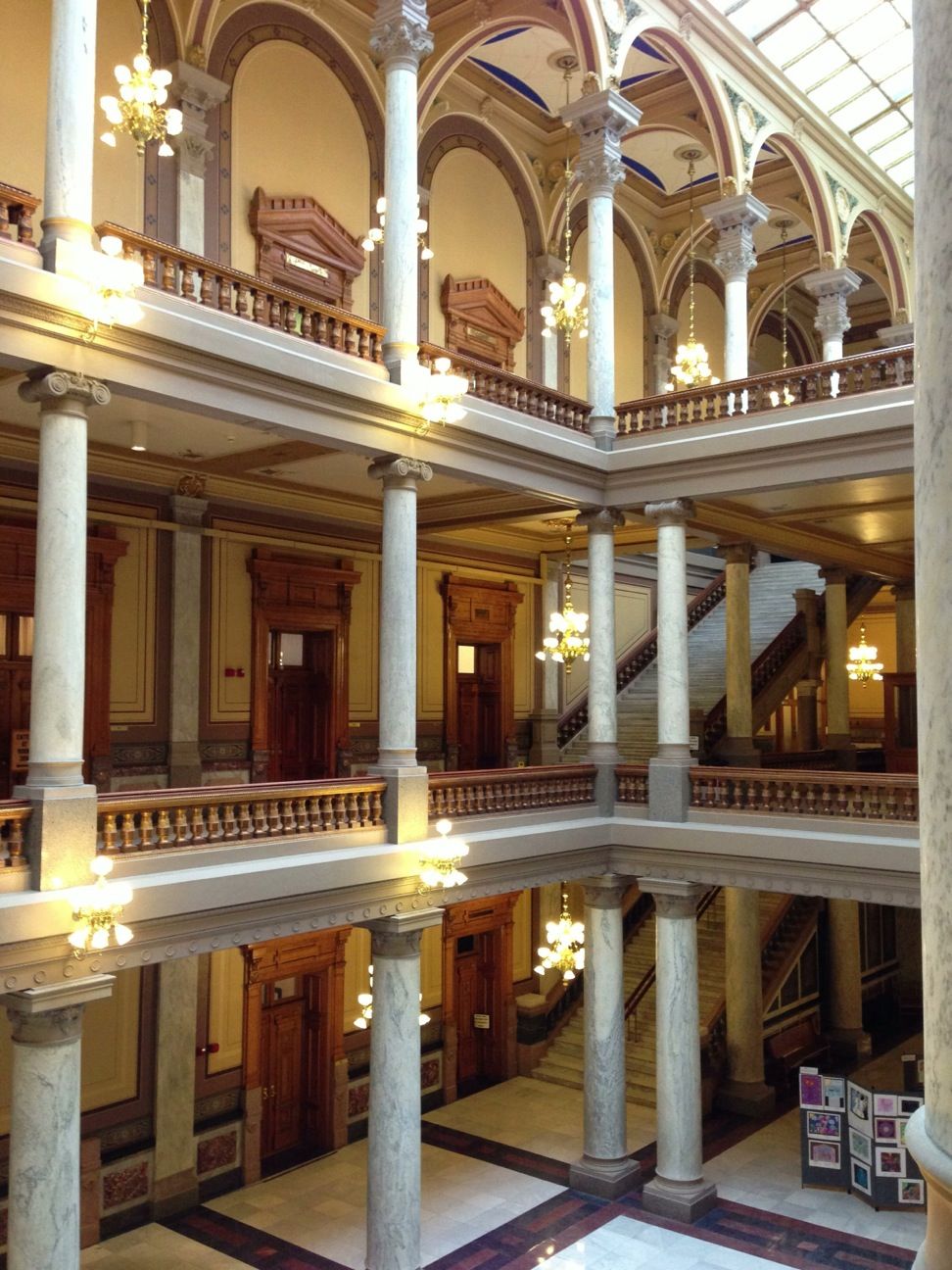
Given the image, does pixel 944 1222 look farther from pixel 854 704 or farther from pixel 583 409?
pixel 854 704

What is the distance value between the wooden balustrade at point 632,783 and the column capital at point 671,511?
2748 mm

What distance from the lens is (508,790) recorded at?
1151 centimetres

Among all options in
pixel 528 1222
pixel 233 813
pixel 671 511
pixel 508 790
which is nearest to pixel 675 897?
pixel 508 790

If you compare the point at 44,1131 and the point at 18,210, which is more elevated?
the point at 18,210

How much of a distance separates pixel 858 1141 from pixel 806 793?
13.0ft

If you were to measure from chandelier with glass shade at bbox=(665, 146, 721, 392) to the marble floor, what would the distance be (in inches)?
370

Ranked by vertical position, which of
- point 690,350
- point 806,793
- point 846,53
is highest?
point 846,53

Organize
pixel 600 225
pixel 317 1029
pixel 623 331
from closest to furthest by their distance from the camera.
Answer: pixel 600 225 < pixel 317 1029 < pixel 623 331

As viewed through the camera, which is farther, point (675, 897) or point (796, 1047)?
point (796, 1047)

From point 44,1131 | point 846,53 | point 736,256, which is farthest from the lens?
point 846,53

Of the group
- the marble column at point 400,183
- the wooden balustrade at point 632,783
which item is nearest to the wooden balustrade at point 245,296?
the marble column at point 400,183

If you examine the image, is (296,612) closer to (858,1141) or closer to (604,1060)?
(604,1060)

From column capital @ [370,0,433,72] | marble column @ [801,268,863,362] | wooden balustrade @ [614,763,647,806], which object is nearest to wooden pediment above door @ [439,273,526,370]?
marble column @ [801,268,863,362]

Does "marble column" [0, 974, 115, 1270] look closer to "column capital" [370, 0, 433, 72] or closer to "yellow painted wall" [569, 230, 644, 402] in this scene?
"column capital" [370, 0, 433, 72]
